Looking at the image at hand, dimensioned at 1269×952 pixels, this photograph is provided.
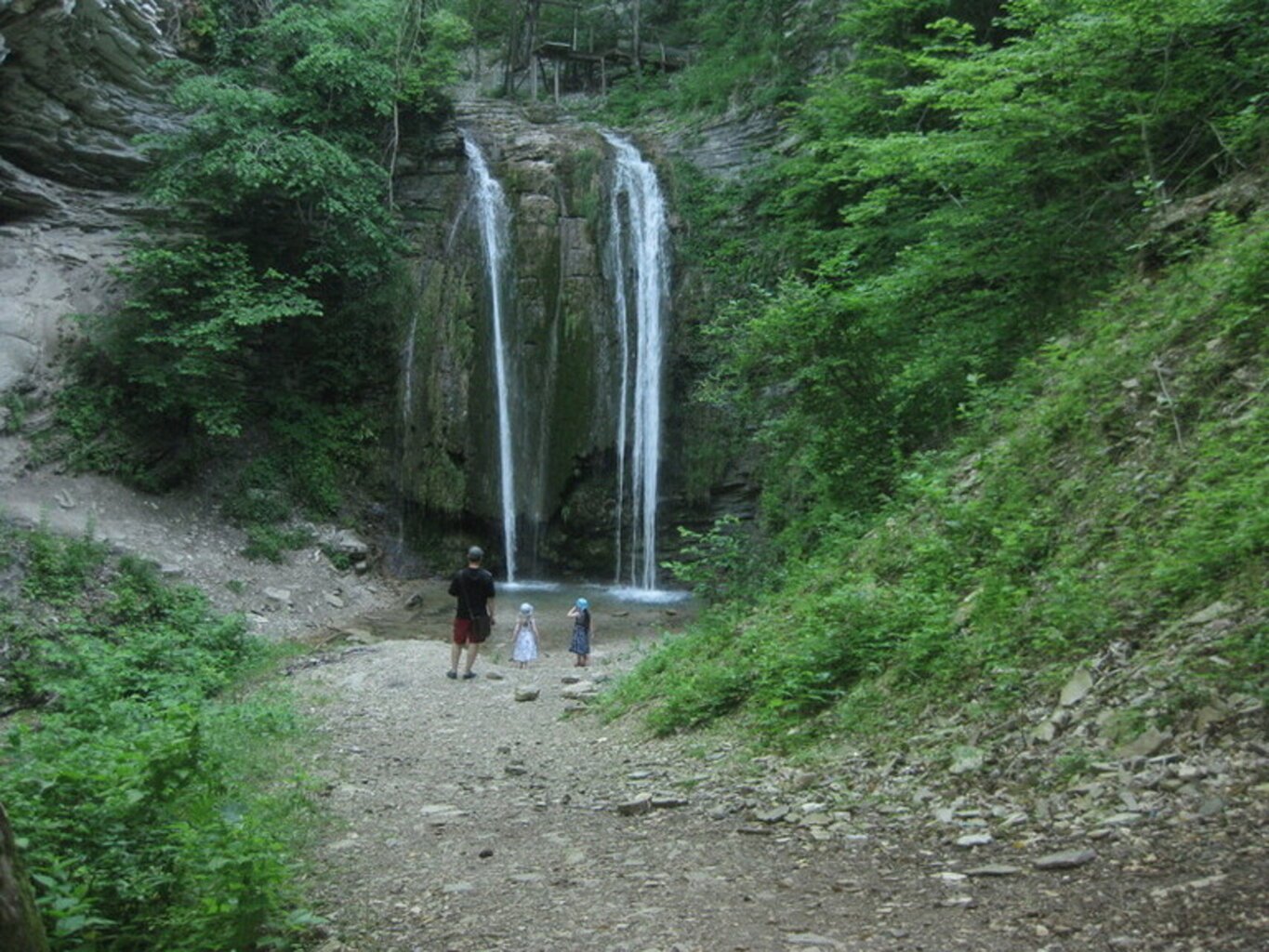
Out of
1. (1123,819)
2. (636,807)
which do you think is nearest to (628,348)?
(636,807)

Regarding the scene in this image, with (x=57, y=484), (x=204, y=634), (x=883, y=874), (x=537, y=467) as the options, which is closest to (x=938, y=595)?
(x=883, y=874)

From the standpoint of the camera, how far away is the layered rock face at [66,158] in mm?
15781

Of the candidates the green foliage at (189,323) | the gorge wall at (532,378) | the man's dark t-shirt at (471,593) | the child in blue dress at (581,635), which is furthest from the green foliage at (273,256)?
the man's dark t-shirt at (471,593)

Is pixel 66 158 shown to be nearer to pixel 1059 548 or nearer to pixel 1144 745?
pixel 1059 548

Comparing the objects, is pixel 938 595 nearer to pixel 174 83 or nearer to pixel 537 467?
pixel 537 467

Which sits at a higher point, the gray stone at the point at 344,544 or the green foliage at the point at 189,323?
the green foliage at the point at 189,323

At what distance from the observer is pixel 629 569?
18375 mm

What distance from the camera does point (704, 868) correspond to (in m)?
3.81

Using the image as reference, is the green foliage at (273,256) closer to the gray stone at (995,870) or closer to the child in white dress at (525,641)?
the child in white dress at (525,641)

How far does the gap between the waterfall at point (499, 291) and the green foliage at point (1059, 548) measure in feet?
35.5

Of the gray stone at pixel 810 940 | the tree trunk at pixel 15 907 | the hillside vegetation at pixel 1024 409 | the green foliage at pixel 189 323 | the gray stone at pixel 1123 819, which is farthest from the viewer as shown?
the green foliage at pixel 189 323

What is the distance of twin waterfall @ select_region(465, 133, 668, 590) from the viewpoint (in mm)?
18484

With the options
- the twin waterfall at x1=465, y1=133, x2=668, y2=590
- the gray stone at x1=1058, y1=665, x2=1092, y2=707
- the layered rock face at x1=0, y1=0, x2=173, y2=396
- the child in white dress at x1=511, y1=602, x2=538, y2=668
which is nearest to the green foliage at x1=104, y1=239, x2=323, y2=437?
the layered rock face at x1=0, y1=0, x2=173, y2=396

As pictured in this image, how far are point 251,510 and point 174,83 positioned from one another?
8.28 metres
